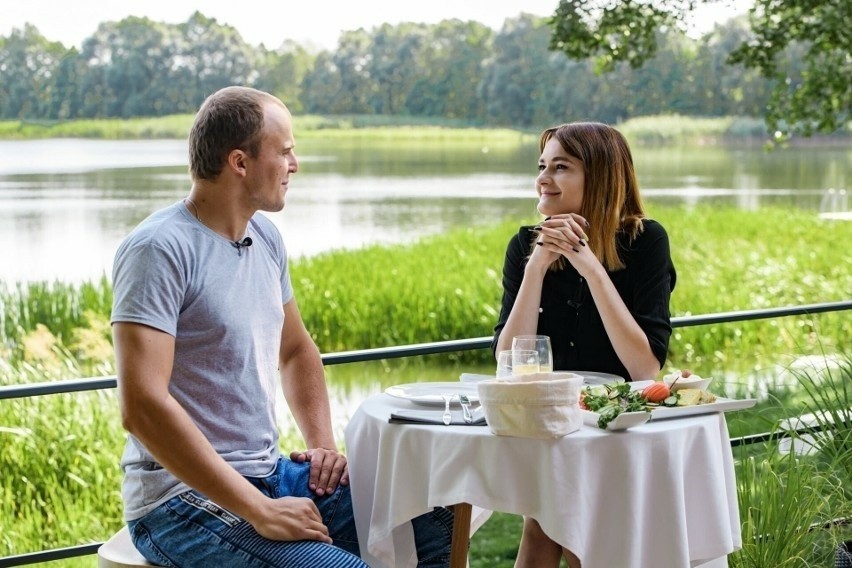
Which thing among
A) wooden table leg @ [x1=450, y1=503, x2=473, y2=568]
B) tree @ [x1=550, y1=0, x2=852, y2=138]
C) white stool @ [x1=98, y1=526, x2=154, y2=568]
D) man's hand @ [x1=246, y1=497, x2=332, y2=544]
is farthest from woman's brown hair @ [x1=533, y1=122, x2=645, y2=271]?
tree @ [x1=550, y1=0, x2=852, y2=138]

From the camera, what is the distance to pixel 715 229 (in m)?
16.0

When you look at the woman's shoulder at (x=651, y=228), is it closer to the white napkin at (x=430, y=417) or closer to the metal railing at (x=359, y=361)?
the metal railing at (x=359, y=361)

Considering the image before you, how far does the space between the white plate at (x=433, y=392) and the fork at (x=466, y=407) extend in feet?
0.05

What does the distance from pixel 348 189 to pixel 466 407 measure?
13915mm

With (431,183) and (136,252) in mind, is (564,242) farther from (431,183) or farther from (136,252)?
(431,183)

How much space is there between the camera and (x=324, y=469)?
2395 millimetres

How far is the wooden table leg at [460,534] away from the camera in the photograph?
2.30m

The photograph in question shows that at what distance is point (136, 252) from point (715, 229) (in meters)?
14.6

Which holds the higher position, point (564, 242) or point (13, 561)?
point (564, 242)

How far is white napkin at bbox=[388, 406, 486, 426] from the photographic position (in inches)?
85.4

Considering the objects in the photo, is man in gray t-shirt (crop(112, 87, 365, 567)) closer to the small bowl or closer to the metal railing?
the metal railing

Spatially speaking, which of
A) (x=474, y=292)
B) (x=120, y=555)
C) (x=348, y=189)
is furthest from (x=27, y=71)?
(x=120, y=555)

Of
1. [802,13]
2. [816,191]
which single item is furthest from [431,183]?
[802,13]

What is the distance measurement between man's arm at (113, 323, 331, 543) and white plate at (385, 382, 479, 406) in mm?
379
